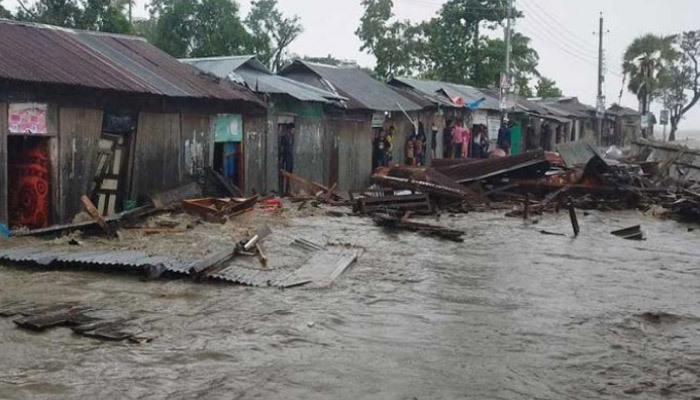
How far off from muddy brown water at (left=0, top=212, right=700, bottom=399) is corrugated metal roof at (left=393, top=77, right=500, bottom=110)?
1827cm

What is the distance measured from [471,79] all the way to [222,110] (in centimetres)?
2561

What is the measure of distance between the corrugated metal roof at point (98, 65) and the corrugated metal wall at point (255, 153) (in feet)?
2.90

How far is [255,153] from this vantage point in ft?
63.3

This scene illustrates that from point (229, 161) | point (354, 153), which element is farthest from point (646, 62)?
point (229, 161)

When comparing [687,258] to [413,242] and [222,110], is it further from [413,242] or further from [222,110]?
[222,110]

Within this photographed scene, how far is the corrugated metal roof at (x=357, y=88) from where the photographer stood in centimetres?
2338

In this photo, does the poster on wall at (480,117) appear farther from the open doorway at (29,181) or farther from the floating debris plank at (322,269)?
the open doorway at (29,181)

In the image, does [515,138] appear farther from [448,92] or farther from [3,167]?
[3,167]

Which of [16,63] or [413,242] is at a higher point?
[16,63]

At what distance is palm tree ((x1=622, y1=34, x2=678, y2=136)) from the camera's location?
166ft

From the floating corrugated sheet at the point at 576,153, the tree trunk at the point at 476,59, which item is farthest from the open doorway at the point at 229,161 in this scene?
the tree trunk at the point at 476,59

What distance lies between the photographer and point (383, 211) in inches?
658

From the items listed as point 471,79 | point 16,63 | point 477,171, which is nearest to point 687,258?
point 477,171

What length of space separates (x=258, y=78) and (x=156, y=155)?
570 centimetres
